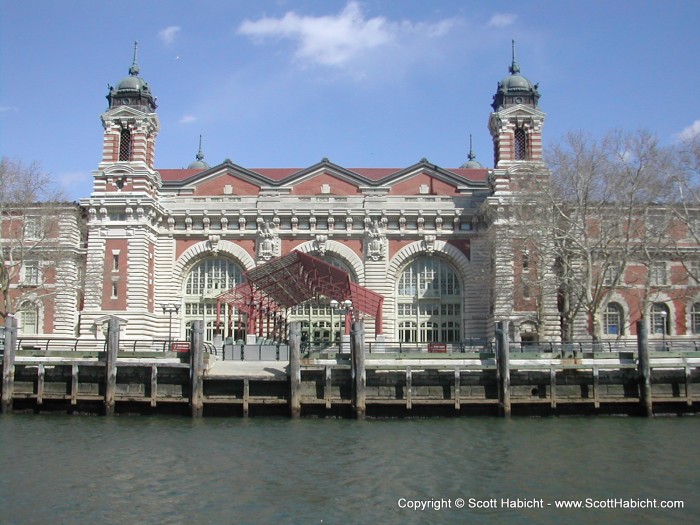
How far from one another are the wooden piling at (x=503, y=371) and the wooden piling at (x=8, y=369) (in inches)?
858

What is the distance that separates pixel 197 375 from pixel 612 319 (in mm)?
35603

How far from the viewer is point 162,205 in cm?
6084

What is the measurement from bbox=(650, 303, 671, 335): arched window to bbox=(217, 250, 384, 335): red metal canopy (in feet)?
66.7

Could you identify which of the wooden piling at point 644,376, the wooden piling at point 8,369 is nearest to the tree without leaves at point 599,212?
the wooden piling at point 644,376

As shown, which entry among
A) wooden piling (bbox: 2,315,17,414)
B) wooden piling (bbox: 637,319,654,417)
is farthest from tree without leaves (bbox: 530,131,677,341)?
wooden piling (bbox: 2,315,17,414)

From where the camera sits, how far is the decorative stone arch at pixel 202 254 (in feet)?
198

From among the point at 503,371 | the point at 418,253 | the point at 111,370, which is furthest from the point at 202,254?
the point at 503,371

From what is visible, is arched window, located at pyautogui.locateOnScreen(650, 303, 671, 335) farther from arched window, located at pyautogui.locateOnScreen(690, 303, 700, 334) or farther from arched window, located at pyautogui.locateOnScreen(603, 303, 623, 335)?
arched window, located at pyautogui.locateOnScreen(603, 303, 623, 335)

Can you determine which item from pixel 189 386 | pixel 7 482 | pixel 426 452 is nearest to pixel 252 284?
pixel 189 386

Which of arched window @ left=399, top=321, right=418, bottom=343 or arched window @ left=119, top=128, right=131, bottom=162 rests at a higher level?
arched window @ left=119, top=128, right=131, bottom=162

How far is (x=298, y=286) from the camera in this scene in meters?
52.6

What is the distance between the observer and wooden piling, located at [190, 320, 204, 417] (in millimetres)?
34188

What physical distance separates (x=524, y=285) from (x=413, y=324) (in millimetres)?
12062

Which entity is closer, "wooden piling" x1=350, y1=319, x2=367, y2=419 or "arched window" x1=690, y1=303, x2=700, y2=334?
"wooden piling" x1=350, y1=319, x2=367, y2=419
